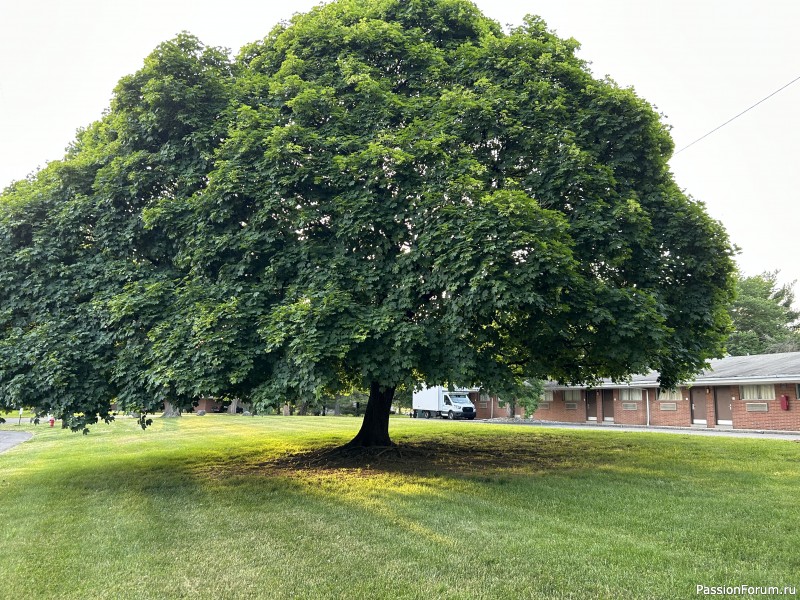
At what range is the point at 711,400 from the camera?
85.9 ft

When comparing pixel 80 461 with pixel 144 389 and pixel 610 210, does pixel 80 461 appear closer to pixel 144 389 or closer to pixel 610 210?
pixel 144 389

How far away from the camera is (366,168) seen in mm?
10281

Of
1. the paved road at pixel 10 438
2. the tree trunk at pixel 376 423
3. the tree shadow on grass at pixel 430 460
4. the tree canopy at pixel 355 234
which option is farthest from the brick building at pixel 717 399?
the paved road at pixel 10 438

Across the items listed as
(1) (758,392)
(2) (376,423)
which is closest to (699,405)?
(1) (758,392)

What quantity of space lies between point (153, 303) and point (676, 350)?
1007cm

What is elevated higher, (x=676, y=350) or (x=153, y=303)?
(x=153, y=303)

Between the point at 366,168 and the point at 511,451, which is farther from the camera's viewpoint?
the point at 511,451

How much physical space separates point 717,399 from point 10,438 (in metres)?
33.4

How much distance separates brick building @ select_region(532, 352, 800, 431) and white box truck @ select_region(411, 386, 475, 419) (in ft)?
27.0

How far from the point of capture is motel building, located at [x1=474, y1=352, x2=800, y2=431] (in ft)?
74.4

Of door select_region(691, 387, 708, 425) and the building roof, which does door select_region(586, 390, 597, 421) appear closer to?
the building roof

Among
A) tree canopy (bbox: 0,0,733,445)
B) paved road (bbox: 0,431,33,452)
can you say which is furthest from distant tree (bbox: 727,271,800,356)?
paved road (bbox: 0,431,33,452)

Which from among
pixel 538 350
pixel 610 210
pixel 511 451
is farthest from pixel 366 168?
pixel 511 451

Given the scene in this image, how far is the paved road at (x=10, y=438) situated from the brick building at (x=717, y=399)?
24980 mm
